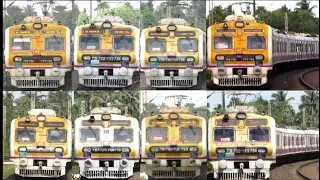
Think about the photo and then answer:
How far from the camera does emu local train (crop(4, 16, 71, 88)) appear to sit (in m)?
6.76

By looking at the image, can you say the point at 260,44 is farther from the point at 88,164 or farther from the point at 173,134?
the point at 88,164

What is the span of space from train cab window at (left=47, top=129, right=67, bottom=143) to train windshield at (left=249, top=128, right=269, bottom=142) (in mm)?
1711

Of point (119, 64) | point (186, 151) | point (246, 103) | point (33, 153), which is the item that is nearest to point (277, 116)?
point (246, 103)

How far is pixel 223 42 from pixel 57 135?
69.0 inches

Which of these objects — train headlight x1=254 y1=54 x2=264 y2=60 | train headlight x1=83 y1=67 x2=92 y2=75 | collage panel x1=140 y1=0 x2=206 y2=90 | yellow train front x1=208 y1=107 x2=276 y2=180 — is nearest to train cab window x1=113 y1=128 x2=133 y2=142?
collage panel x1=140 y1=0 x2=206 y2=90

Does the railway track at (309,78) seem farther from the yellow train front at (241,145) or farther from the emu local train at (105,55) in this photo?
the emu local train at (105,55)

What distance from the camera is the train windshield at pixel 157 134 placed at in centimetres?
670

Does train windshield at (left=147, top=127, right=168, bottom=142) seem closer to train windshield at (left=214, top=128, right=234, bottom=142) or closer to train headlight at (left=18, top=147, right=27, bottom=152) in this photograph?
train windshield at (left=214, top=128, right=234, bottom=142)

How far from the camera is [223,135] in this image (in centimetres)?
672

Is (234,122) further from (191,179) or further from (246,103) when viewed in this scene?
(191,179)

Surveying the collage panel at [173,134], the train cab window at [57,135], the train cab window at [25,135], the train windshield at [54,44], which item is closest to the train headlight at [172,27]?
the collage panel at [173,134]

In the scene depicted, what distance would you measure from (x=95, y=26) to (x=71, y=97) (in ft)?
2.27

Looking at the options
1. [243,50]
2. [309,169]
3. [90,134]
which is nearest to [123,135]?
[90,134]

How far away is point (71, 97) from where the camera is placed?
22.2ft
